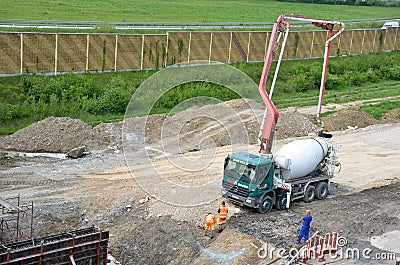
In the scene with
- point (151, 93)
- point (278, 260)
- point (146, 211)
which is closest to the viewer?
point (278, 260)

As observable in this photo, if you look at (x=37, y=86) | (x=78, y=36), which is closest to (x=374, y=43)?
(x=78, y=36)

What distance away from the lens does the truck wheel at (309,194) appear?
84.7 feet

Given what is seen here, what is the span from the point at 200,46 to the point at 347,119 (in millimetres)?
15217

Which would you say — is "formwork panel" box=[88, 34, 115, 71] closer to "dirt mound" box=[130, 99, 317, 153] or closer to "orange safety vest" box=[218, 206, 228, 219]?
"dirt mound" box=[130, 99, 317, 153]

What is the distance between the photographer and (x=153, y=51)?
48.1 meters

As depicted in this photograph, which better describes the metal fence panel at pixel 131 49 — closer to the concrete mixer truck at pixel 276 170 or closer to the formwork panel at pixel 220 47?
the formwork panel at pixel 220 47

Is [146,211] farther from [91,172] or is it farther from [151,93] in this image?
[151,93]

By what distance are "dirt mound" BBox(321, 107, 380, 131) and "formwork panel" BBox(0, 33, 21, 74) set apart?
2021cm

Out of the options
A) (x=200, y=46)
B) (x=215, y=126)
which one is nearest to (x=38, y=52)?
(x=215, y=126)

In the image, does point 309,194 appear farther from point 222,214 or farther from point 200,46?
point 200,46

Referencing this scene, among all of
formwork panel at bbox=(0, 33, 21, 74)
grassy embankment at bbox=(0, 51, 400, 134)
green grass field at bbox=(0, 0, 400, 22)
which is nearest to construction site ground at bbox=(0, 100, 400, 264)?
grassy embankment at bbox=(0, 51, 400, 134)

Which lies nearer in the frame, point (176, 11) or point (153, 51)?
point (153, 51)

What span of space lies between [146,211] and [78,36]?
2263 centimetres

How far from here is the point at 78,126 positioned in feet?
108
